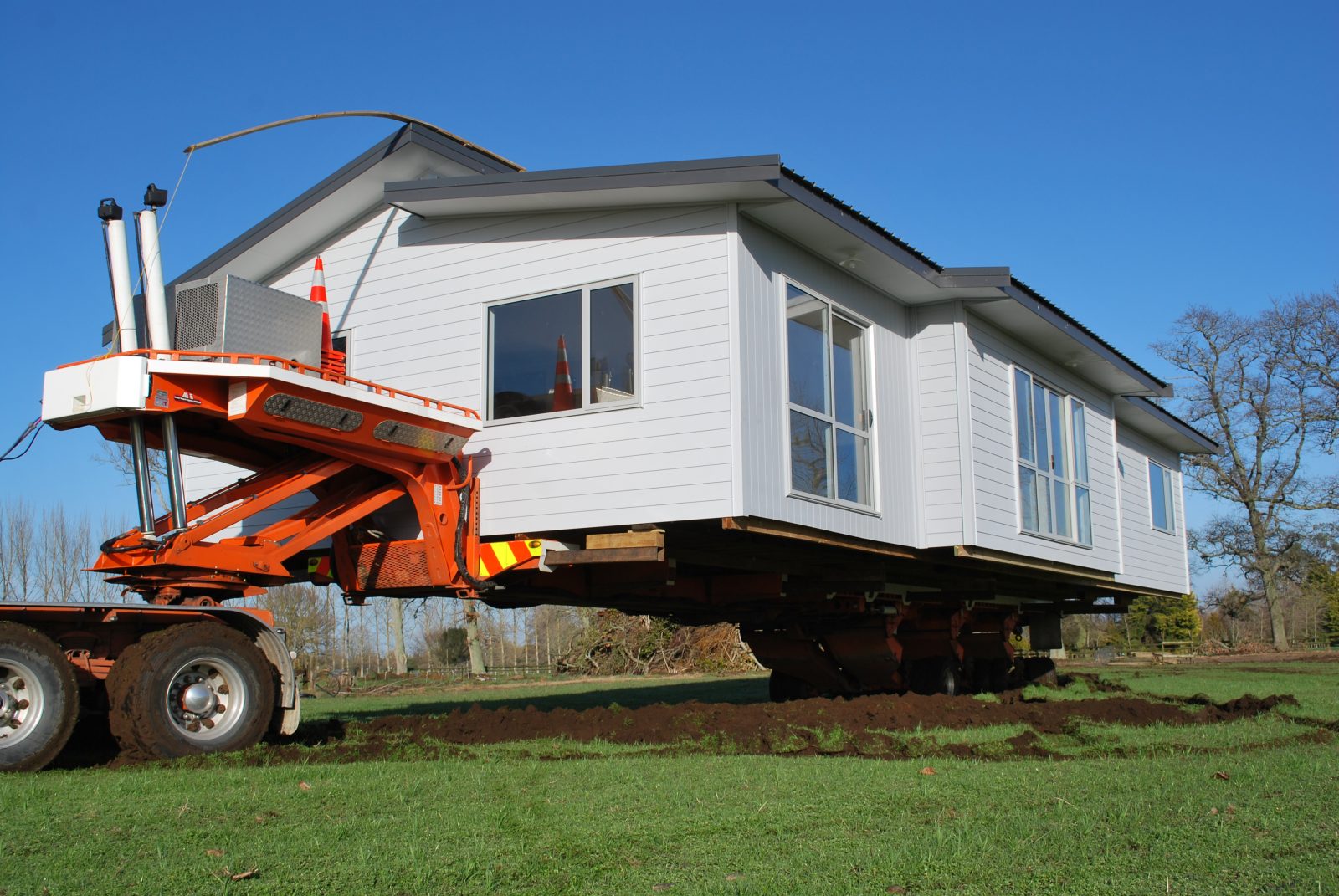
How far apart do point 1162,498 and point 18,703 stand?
18.8 meters

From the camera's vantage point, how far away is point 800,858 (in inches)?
190

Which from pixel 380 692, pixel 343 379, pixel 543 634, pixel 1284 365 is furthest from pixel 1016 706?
pixel 1284 365

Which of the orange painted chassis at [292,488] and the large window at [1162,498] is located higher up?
the large window at [1162,498]

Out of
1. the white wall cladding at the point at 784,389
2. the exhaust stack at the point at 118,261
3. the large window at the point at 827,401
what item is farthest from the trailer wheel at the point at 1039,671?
the exhaust stack at the point at 118,261

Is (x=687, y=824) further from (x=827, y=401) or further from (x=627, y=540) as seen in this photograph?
(x=827, y=401)

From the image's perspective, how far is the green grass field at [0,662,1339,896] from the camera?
4.47 meters

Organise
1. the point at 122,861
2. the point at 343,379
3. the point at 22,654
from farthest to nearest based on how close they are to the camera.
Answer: the point at 343,379, the point at 22,654, the point at 122,861

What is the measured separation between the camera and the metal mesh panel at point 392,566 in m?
10.6

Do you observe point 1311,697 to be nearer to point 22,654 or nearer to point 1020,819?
point 1020,819

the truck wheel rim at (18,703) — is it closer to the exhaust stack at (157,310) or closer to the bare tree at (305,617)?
the exhaust stack at (157,310)

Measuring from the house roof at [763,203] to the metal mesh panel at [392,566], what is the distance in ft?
10.5

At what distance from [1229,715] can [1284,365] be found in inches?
1443

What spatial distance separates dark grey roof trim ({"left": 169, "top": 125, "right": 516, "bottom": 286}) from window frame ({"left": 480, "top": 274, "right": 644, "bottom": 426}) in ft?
4.99

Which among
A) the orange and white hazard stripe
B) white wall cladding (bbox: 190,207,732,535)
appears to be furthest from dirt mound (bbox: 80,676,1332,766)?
white wall cladding (bbox: 190,207,732,535)
